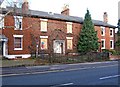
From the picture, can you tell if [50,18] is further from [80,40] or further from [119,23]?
[119,23]

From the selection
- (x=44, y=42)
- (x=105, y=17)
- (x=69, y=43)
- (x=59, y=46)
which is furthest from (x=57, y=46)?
(x=105, y=17)

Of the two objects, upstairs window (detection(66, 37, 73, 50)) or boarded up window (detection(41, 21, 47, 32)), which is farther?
upstairs window (detection(66, 37, 73, 50))

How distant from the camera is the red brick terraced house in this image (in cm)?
3809

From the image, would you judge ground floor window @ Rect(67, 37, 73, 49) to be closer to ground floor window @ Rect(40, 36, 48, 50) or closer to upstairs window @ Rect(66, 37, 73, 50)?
upstairs window @ Rect(66, 37, 73, 50)

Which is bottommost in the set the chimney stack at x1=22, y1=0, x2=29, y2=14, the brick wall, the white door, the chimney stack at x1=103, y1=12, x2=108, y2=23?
the white door

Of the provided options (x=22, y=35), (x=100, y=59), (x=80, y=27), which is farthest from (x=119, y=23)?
(x=22, y=35)

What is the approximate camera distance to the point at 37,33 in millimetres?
41875

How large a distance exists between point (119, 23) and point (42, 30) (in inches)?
905

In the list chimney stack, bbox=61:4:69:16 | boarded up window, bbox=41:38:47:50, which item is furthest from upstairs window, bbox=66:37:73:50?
chimney stack, bbox=61:4:69:16

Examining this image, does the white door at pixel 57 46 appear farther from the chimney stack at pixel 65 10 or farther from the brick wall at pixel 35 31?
the chimney stack at pixel 65 10

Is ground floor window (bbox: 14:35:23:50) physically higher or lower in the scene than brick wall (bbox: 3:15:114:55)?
lower

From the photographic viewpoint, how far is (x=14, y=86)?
13.1 meters

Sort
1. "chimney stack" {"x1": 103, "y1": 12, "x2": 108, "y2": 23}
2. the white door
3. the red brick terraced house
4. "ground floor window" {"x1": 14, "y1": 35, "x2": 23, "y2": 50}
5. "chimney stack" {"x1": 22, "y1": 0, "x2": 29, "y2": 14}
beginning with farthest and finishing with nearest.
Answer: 1. "chimney stack" {"x1": 103, "y1": 12, "x2": 108, "y2": 23}
2. the white door
3. "ground floor window" {"x1": 14, "y1": 35, "x2": 23, "y2": 50}
4. the red brick terraced house
5. "chimney stack" {"x1": 22, "y1": 0, "x2": 29, "y2": 14}

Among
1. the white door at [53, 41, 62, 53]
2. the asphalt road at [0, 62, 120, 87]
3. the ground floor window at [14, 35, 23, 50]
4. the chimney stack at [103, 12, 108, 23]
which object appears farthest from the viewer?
the chimney stack at [103, 12, 108, 23]
